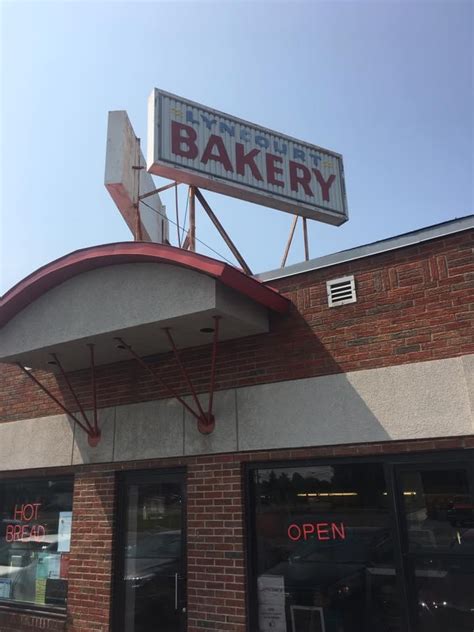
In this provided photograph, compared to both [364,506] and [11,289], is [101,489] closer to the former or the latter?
[11,289]

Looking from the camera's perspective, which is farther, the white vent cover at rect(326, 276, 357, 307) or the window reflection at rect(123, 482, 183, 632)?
the window reflection at rect(123, 482, 183, 632)

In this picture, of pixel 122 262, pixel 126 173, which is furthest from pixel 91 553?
pixel 126 173

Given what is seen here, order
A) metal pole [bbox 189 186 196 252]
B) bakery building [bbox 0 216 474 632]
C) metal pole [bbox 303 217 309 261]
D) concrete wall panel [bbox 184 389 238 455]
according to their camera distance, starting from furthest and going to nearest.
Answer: metal pole [bbox 303 217 309 261]
metal pole [bbox 189 186 196 252]
concrete wall panel [bbox 184 389 238 455]
bakery building [bbox 0 216 474 632]

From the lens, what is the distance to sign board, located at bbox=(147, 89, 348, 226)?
8.34m

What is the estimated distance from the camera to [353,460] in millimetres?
5270

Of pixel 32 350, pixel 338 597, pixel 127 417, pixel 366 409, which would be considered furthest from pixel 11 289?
pixel 338 597

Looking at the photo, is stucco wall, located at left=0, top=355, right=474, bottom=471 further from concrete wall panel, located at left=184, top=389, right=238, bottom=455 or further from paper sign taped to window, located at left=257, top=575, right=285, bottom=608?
paper sign taped to window, located at left=257, top=575, right=285, bottom=608

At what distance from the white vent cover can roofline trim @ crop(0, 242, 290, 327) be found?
20.6 inches

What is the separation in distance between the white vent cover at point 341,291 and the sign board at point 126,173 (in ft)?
14.3

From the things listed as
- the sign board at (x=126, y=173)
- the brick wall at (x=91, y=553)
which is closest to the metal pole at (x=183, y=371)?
the brick wall at (x=91, y=553)

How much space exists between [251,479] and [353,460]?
121cm

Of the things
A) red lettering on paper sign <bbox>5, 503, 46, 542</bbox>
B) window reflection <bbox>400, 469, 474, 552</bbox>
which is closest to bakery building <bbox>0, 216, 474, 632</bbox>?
window reflection <bbox>400, 469, 474, 552</bbox>

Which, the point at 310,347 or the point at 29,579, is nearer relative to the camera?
the point at 310,347

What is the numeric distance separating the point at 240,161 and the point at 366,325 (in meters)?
4.41
